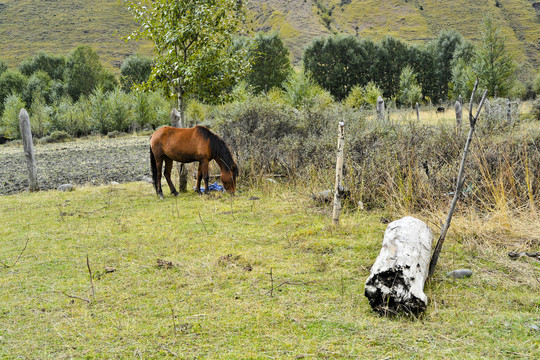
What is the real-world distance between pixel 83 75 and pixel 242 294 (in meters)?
55.5

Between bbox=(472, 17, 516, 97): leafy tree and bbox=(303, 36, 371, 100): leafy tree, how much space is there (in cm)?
1199

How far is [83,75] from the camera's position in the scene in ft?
170

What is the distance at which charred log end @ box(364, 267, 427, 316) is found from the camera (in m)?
3.42

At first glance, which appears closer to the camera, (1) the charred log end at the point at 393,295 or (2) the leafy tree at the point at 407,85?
(1) the charred log end at the point at 393,295

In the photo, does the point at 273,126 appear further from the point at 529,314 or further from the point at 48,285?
the point at 529,314

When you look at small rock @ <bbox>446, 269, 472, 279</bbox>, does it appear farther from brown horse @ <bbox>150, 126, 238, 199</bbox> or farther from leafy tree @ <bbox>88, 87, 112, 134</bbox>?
leafy tree @ <bbox>88, 87, 112, 134</bbox>

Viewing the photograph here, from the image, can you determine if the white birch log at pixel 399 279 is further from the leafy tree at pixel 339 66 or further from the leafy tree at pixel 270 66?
the leafy tree at pixel 339 66

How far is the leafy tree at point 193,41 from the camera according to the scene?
9.33 metres

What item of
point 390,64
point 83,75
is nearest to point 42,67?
point 83,75

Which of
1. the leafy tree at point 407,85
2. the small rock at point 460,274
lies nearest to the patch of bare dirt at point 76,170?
the small rock at point 460,274

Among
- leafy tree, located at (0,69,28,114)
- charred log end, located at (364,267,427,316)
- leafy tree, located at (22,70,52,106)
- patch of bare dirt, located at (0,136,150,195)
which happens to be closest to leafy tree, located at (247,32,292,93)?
patch of bare dirt, located at (0,136,150,195)

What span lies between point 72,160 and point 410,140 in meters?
15.4

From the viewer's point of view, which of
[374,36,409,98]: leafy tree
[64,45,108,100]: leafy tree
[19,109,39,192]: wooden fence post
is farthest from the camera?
[64,45,108,100]: leafy tree

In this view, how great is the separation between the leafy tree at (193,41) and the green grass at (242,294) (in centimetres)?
417
